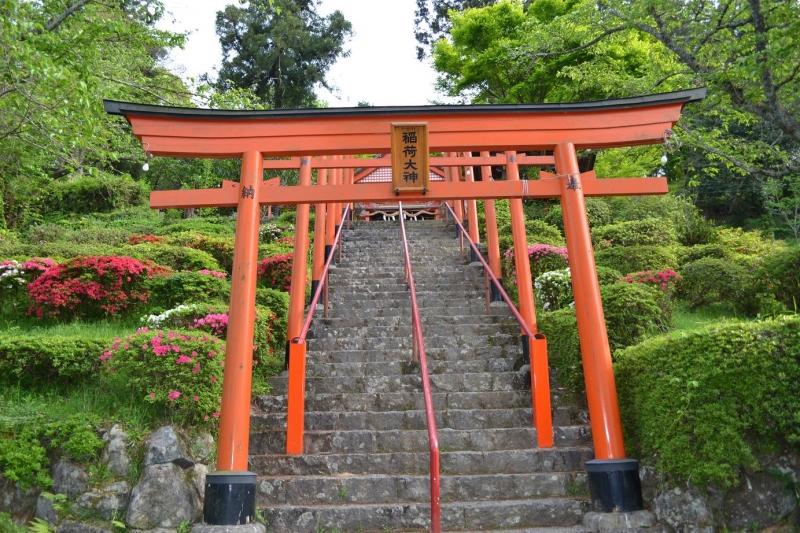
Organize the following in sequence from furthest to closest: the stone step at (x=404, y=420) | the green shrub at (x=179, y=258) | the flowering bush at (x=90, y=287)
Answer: the green shrub at (x=179, y=258) → the flowering bush at (x=90, y=287) → the stone step at (x=404, y=420)

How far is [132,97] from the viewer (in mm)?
10273

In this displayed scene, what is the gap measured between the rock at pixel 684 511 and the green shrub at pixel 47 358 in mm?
4976

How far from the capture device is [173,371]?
5219mm

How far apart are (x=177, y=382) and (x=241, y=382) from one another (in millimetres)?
612

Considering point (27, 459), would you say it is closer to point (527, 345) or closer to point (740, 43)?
point (527, 345)

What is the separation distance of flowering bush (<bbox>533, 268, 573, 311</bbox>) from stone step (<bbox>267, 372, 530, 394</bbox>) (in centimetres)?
208

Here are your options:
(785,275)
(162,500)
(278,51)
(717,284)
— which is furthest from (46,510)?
(278,51)

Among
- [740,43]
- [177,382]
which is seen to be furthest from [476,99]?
[177,382]

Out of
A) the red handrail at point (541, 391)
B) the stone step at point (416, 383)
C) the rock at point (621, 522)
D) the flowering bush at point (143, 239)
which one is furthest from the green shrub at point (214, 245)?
the rock at point (621, 522)

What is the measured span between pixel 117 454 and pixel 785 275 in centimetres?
710

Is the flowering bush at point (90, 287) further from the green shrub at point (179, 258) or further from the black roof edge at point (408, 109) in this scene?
the black roof edge at point (408, 109)

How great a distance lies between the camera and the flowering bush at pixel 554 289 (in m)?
8.37

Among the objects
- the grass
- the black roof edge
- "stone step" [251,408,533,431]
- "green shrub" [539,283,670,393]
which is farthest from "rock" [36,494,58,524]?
the grass

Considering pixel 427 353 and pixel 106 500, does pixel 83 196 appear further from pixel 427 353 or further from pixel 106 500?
pixel 106 500
